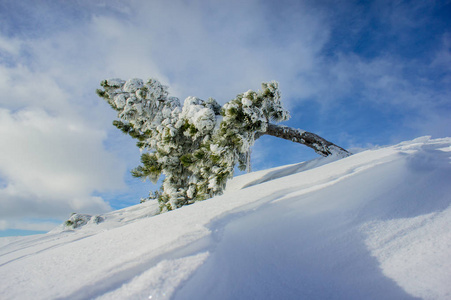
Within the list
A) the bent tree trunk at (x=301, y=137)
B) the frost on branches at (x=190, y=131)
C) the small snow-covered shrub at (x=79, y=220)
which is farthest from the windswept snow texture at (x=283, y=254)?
the small snow-covered shrub at (x=79, y=220)

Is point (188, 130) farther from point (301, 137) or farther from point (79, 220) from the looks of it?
point (79, 220)

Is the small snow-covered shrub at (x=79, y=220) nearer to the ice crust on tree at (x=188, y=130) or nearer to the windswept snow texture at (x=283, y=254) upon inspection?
the ice crust on tree at (x=188, y=130)

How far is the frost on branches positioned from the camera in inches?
233

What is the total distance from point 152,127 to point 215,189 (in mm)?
3760

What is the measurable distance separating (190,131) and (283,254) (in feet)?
18.3

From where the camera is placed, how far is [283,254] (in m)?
1.41

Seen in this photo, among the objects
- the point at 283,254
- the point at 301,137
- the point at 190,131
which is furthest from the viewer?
the point at 301,137

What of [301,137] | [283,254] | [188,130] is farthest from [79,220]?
[283,254]

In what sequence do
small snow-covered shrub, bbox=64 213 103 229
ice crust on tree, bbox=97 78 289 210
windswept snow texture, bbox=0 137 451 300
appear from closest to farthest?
windswept snow texture, bbox=0 137 451 300
ice crust on tree, bbox=97 78 289 210
small snow-covered shrub, bbox=64 213 103 229

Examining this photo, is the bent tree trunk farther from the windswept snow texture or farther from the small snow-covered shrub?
the small snow-covered shrub

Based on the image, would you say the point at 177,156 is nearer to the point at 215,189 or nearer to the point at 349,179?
the point at 215,189

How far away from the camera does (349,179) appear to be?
230 cm

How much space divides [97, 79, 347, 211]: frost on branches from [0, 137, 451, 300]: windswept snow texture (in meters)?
3.95

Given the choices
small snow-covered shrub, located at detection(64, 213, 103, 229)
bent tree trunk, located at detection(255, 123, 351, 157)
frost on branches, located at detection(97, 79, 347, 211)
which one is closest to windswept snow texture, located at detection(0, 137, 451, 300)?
frost on branches, located at detection(97, 79, 347, 211)
